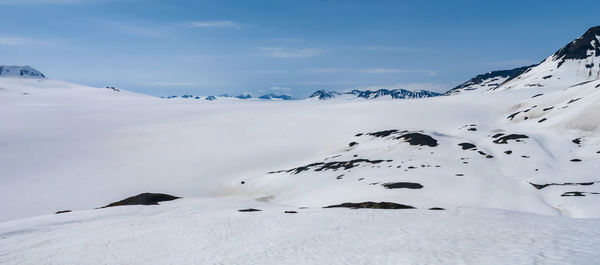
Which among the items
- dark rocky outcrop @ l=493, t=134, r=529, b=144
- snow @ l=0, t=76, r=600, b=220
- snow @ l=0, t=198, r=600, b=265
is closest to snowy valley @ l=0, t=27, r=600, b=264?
snow @ l=0, t=198, r=600, b=265

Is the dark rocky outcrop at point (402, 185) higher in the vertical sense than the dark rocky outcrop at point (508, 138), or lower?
lower

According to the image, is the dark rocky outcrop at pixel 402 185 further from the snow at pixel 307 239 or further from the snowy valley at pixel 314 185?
the snow at pixel 307 239

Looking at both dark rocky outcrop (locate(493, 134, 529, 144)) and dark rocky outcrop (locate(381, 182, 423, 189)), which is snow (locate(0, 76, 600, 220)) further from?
dark rocky outcrop (locate(493, 134, 529, 144))

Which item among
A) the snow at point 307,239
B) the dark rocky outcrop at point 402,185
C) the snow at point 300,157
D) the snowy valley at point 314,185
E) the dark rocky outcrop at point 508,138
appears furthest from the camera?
the dark rocky outcrop at point 508,138

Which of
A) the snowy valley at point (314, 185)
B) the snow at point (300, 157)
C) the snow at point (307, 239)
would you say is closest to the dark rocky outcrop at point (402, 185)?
the snowy valley at point (314, 185)

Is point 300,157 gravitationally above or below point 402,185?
below

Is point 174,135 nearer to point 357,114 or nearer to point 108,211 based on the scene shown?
point 357,114

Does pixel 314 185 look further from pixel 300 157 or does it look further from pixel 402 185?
pixel 300 157

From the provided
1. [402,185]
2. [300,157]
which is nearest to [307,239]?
[402,185]
